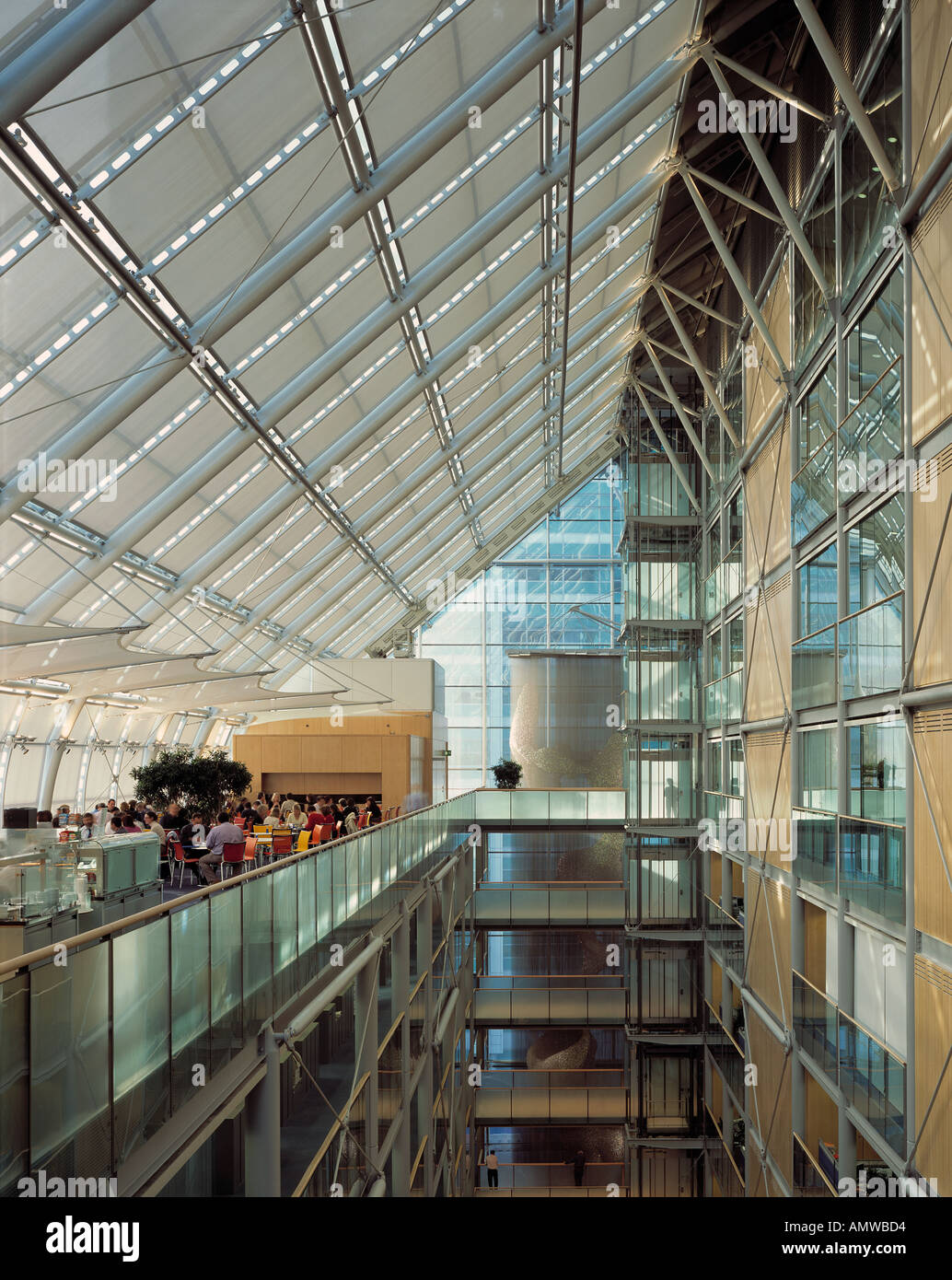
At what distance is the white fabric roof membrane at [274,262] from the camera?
377 inches

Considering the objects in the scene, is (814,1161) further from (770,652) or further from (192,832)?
(192,832)

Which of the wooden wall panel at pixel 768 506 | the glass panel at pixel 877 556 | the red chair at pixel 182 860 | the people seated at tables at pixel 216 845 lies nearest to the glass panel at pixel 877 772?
the glass panel at pixel 877 556

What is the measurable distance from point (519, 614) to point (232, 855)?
25.6 metres

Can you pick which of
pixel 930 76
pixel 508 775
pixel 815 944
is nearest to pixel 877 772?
pixel 815 944

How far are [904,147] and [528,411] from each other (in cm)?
1695

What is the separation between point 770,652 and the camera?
15.2 m

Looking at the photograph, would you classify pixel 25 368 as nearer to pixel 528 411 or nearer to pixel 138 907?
pixel 138 907

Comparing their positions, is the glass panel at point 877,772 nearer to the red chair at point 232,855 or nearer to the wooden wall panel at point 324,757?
the red chair at point 232,855

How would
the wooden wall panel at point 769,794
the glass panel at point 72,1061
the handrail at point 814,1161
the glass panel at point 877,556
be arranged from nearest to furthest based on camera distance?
1. the glass panel at point 72,1061
2. the glass panel at point 877,556
3. the handrail at point 814,1161
4. the wooden wall panel at point 769,794

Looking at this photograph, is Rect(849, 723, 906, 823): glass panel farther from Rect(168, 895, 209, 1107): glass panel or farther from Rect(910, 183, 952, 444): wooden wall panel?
Rect(168, 895, 209, 1107): glass panel

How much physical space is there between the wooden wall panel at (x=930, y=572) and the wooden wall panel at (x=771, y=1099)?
738 centimetres

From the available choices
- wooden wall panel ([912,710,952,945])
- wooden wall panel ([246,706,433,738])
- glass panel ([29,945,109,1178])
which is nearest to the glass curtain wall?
wooden wall panel ([246,706,433,738])

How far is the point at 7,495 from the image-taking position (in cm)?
1269
